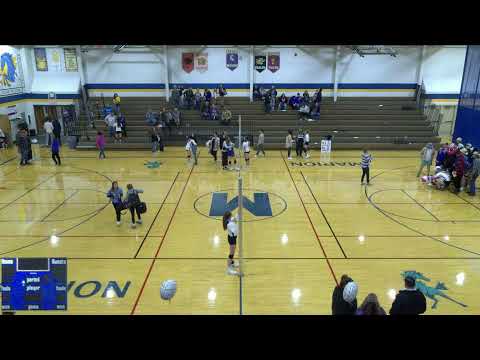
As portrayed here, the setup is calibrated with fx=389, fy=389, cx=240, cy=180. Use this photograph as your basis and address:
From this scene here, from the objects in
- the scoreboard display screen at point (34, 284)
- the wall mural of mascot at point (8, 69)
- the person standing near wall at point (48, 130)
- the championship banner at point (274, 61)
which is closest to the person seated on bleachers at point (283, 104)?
the championship banner at point (274, 61)

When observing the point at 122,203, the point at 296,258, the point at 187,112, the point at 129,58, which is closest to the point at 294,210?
the point at 296,258

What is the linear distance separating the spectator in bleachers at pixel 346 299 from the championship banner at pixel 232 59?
23774 mm

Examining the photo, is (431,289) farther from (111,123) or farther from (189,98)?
(189,98)

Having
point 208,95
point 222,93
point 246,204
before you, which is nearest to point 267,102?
point 222,93

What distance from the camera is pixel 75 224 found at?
11.9m

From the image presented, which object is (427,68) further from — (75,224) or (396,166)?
(75,224)

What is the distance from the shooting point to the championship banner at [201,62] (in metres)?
27.2

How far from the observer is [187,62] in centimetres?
2722

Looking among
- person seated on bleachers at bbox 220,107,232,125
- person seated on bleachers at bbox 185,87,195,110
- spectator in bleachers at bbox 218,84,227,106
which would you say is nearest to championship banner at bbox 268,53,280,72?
spectator in bleachers at bbox 218,84,227,106

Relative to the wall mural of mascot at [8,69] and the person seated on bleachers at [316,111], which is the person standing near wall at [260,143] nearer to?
the person seated on bleachers at [316,111]

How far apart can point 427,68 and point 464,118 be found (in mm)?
8997

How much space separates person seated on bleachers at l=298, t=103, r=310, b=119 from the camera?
83.7 ft

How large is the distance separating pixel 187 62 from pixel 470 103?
57.8 feet
